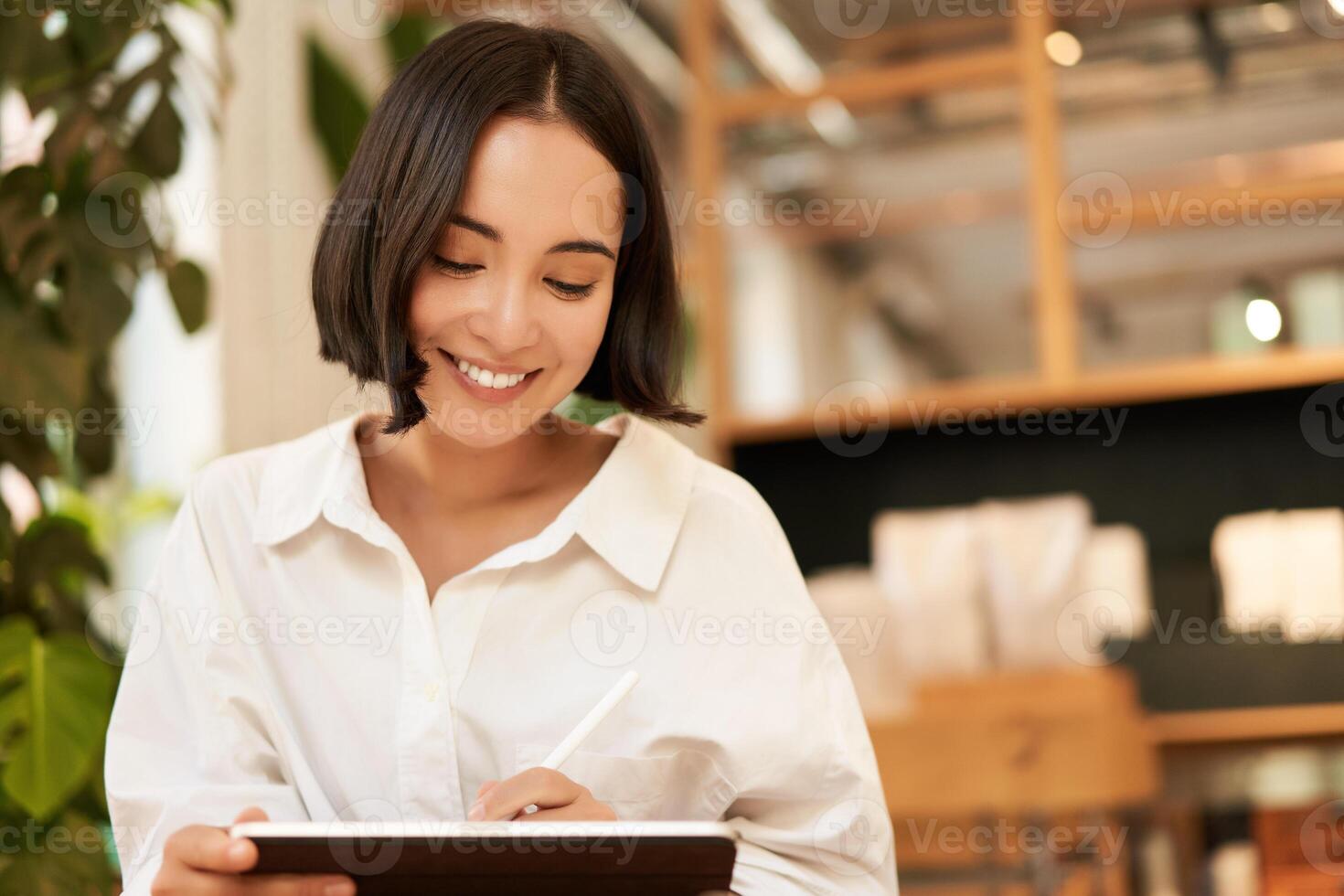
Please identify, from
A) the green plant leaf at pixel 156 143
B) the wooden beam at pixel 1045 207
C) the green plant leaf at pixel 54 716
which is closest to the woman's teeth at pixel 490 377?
the green plant leaf at pixel 54 716

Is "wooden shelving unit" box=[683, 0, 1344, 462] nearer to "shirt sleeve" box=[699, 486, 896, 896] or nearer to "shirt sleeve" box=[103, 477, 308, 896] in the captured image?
"shirt sleeve" box=[699, 486, 896, 896]

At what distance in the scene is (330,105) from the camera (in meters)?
3.61

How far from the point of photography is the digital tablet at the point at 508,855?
2.69ft

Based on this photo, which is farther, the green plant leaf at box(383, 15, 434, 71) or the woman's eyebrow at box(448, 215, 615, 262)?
the green plant leaf at box(383, 15, 434, 71)

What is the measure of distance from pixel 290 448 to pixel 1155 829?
201cm

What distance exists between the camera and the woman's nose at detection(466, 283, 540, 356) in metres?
1.09

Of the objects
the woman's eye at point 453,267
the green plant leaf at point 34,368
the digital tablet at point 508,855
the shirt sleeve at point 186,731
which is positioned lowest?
the digital tablet at point 508,855

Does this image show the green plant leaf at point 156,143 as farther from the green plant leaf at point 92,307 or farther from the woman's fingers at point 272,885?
the woman's fingers at point 272,885

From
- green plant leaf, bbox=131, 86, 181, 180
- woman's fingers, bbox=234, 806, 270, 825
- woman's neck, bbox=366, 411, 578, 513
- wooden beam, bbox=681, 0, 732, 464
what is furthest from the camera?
wooden beam, bbox=681, 0, 732, 464

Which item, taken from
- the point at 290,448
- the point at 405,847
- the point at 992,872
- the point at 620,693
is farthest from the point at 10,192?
the point at 992,872

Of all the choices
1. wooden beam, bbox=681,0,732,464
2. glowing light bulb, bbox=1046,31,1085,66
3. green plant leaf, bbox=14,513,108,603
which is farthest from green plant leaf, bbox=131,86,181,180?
glowing light bulb, bbox=1046,31,1085,66

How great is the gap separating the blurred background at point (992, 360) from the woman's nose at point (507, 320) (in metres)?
1.09

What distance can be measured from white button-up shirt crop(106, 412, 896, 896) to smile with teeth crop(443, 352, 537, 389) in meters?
0.13

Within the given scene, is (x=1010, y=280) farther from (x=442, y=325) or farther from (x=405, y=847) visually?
(x=405, y=847)
